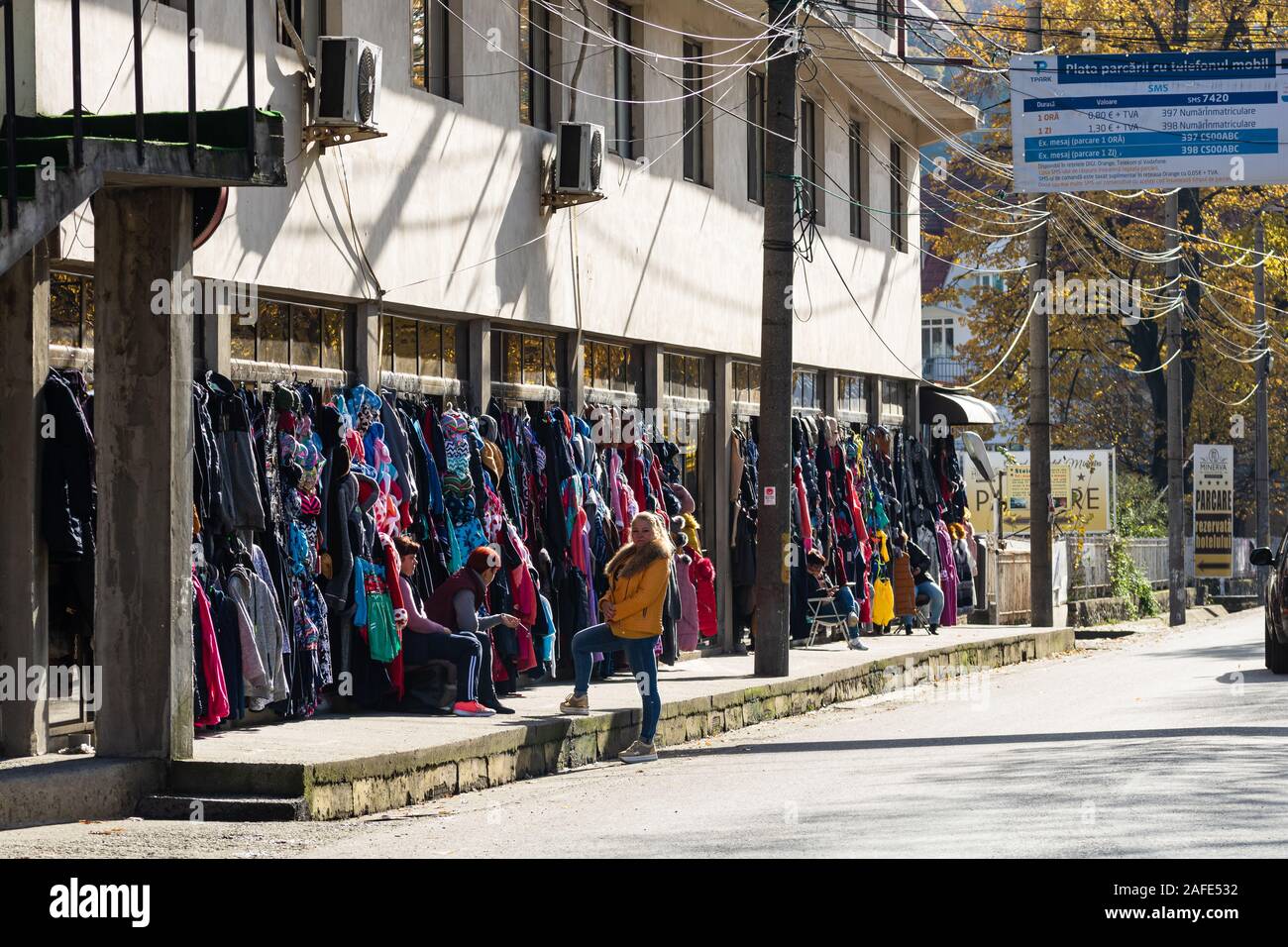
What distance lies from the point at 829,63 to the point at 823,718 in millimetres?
10622

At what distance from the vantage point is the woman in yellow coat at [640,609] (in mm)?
14211

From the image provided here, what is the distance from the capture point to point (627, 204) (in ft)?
63.7

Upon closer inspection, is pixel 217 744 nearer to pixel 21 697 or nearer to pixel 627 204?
pixel 21 697

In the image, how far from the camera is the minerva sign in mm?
23984

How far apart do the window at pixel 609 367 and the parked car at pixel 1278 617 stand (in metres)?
7.10

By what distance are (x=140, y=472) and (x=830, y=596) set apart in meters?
13.2

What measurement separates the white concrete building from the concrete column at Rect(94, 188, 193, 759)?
0.08 metres

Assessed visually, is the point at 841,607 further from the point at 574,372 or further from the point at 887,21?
the point at 887,21

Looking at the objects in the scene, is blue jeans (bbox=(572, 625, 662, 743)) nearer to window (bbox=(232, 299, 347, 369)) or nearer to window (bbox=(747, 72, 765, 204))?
Result: window (bbox=(232, 299, 347, 369))

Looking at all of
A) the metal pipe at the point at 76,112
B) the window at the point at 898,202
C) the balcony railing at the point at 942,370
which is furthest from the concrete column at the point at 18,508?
the balcony railing at the point at 942,370

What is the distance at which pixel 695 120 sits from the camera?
2152cm

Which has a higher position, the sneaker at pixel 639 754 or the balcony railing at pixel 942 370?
the balcony railing at pixel 942 370

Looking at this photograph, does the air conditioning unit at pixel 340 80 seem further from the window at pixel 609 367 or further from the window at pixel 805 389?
the window at pixel 805 389

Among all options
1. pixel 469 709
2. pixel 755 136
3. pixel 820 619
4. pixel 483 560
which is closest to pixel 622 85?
pixel 755 136
